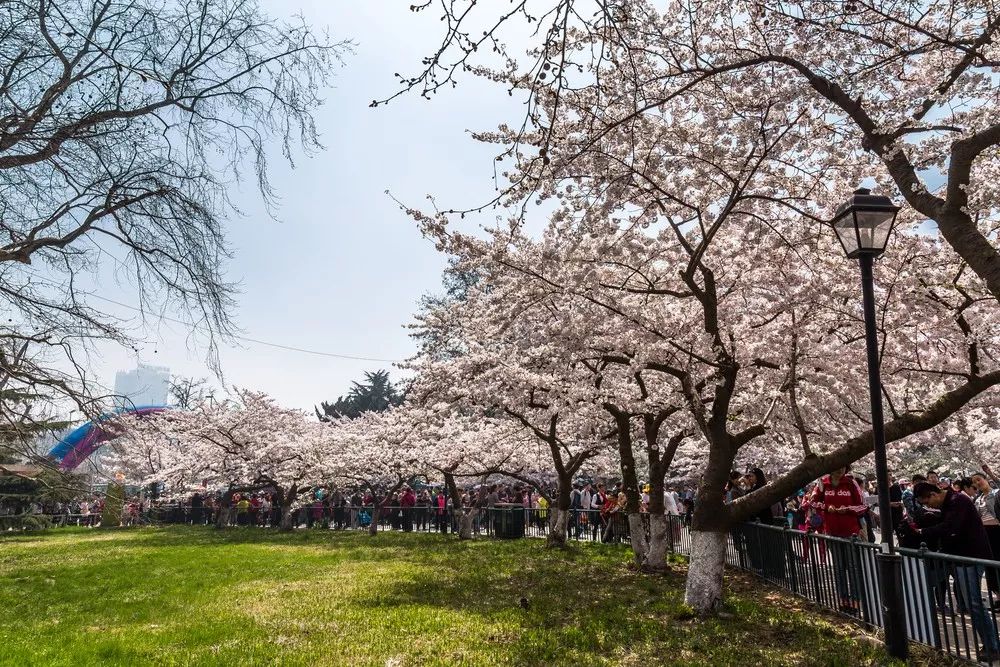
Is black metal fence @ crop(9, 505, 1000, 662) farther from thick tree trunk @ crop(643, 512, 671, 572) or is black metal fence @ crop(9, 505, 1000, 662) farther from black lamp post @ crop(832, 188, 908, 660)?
thick tree trunk @ crop(643, 512, 671, 572)

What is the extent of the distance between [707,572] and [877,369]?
3923mm

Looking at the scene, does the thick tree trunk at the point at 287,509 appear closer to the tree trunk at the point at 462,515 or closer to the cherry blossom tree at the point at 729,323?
the tree trunk at the point at 462,515

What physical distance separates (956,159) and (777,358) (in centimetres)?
602

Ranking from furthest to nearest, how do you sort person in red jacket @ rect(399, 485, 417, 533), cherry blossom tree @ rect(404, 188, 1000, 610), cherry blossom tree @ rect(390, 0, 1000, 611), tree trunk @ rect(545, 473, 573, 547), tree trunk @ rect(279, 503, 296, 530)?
1. tree trunk @ rect(279, 503, 296, 530)
2. person in red jacket @ rect(399, 485, 417, 533)
3. tree trunk @ rect(545, 473, 573, 547)
4. cherry blossom tree @ rect(404, 188, 1000, 610)
5. cherry blossom tree @ rect(390, 0, 1000, 611)

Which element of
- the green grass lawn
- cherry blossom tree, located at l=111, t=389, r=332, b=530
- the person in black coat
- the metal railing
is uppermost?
cherry blossom tree, located at l=111, t=389, r=332, b=530

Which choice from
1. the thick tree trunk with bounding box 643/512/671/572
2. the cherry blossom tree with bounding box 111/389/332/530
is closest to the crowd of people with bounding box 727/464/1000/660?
the thick tree trunk with bounding box 643/512/671/572

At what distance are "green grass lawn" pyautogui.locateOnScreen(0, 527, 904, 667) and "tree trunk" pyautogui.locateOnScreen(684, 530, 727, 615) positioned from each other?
24cm

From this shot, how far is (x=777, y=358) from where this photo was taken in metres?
11.2

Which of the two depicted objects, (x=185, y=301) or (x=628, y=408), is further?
(x=628, y=408)

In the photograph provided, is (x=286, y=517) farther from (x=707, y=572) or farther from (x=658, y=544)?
(x=707, y=572)

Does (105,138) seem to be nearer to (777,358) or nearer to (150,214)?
(150,214)

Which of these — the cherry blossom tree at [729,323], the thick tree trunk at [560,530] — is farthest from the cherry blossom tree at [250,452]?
the cherry blossom tree at [729,323]

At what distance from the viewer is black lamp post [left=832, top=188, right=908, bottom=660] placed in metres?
6.37

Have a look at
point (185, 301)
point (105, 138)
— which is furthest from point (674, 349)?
point (105, 138)
